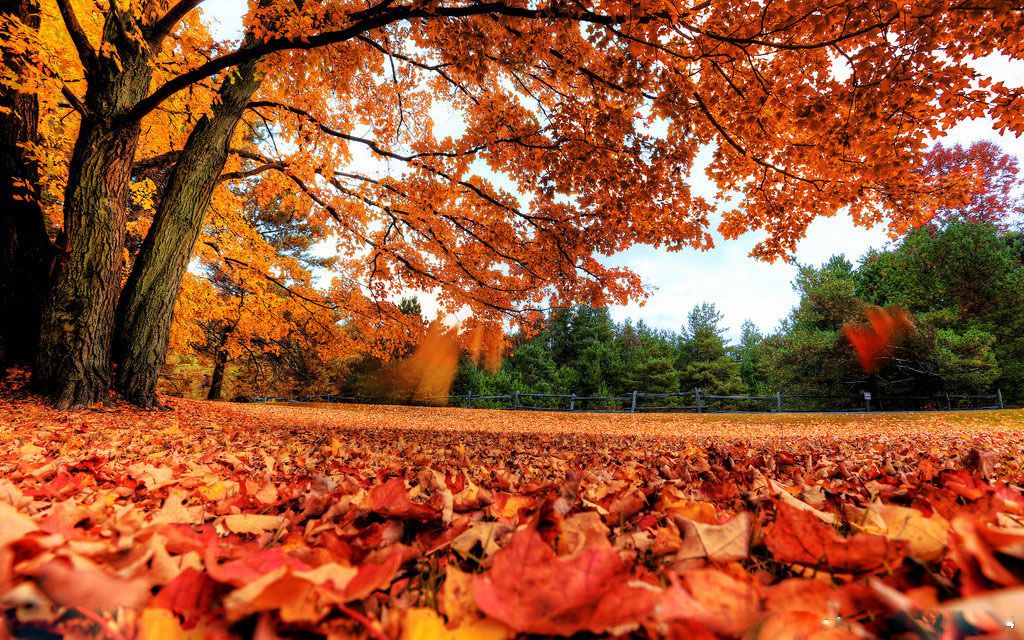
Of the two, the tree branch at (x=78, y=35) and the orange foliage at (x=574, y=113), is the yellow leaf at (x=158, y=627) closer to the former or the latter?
the orange foliage at (x=574, y=113)

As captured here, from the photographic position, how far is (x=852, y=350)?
18938 mm

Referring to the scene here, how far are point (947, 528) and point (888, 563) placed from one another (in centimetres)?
9

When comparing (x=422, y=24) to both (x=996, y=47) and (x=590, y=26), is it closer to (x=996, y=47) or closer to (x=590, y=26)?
(x=590, y=26)

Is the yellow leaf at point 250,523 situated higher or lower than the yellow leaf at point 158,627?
lower

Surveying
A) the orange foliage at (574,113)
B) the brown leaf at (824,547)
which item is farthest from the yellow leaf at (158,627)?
the orange foliage at (574,113)

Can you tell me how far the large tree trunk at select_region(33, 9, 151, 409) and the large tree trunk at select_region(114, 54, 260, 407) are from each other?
0.24m

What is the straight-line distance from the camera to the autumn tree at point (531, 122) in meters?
3.29

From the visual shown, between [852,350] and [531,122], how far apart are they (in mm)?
20876

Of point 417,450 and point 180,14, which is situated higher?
point 180,14

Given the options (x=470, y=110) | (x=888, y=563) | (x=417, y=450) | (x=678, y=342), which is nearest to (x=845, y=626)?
(x=888, y=563)

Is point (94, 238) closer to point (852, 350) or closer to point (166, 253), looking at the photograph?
point (166, 253)

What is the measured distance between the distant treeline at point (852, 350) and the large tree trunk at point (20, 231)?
11.2 m

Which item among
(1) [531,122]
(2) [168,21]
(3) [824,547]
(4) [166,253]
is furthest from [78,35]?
(3) [824,547]

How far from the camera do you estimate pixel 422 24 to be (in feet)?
16.2
